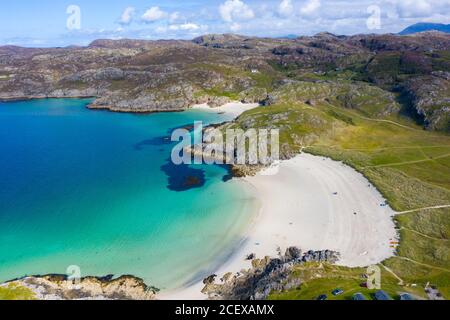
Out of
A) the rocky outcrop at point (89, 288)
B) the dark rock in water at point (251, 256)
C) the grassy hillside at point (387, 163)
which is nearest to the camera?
the grassy hillside at point (387, 163)

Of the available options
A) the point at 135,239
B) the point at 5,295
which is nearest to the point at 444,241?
the point at 135,239

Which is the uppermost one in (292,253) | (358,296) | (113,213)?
(358,296)

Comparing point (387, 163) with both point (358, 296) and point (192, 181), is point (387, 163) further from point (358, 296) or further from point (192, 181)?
point (358, 296)

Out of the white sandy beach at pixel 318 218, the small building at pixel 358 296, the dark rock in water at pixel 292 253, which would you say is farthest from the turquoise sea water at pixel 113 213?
the small building at pixel 358 296

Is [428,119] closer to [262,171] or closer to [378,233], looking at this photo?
[262,171]

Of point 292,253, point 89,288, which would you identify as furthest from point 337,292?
point 89,288

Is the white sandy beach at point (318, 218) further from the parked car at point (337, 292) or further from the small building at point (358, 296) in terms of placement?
the small building at point (358, 296)
